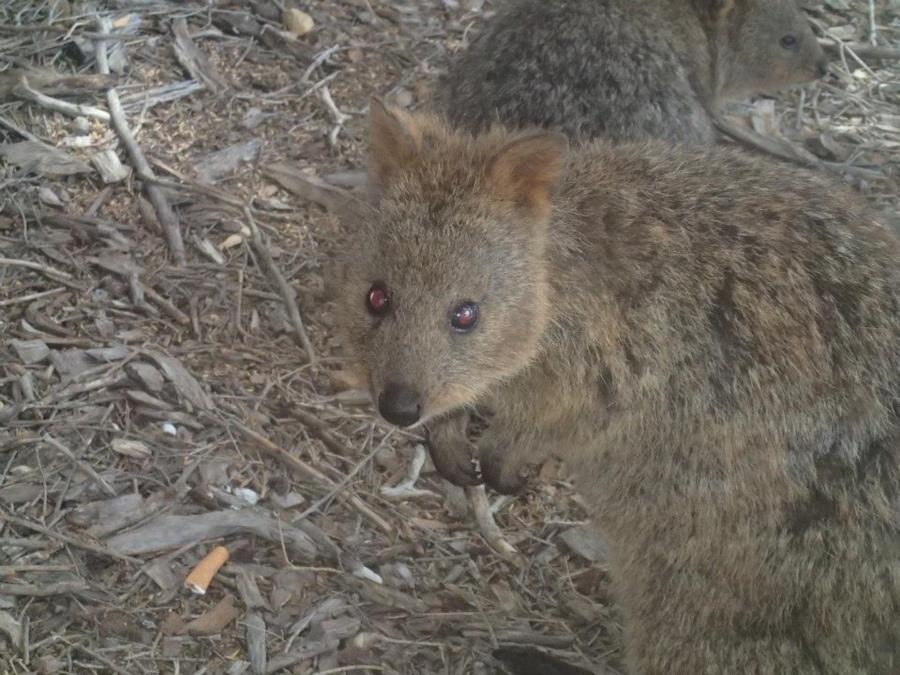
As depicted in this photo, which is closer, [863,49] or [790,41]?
[790,41]

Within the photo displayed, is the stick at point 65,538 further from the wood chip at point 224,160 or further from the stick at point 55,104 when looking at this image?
the stick at point 55,104

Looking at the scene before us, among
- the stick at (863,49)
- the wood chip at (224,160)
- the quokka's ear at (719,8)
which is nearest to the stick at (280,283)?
the wood chip at (224,160)

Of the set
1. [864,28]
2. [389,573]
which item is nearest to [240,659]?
[389,573]

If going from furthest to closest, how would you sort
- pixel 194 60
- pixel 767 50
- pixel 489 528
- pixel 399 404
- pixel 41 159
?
pixel 767 50 → pixel 194 60 → pixel 41 159 → pixel 489 528 → pixel 399 404

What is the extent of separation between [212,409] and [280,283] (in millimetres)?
906

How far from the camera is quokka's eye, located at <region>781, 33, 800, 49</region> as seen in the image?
731 centimetres

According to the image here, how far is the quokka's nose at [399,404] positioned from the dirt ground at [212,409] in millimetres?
1004

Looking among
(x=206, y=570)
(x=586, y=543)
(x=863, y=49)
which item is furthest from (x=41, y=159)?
(x=863, y=49)

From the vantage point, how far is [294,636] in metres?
4.18

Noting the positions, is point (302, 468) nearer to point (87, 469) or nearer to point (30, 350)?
point (87, 469)

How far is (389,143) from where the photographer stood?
13.3 feet

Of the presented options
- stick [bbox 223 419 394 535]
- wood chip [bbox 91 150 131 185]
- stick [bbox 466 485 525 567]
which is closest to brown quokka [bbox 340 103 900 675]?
stick [bbox 466 485 525 567]

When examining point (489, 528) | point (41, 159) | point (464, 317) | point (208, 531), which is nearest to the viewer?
point (464, 317)

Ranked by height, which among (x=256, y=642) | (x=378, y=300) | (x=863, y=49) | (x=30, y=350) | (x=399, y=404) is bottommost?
(x=256, y=642)
